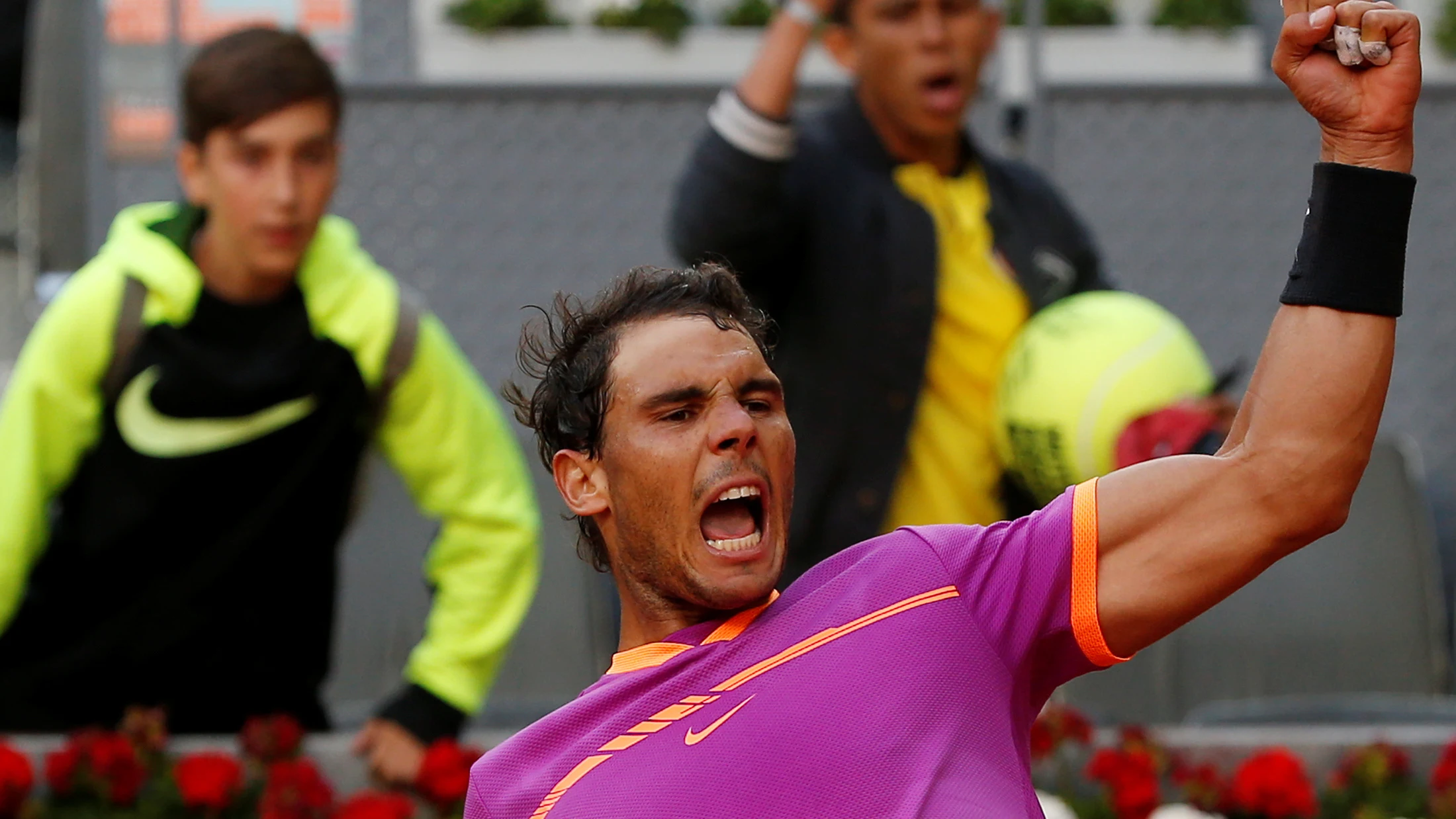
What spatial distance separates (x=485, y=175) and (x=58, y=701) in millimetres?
2345

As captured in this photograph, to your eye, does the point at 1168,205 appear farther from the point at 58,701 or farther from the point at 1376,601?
the point at 58,701

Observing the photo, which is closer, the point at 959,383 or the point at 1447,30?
→ the point at 959,383

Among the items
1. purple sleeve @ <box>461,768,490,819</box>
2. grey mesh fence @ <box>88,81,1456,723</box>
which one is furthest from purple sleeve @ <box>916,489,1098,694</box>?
grey mesh fence @ <box>88,81,1456,723</box>

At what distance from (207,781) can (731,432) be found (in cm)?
178

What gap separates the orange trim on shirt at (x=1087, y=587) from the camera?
80.0 inches

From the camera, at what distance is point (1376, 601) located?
5723mm

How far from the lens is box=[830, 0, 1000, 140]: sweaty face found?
3.85 m

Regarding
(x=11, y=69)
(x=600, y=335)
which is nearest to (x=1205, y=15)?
(x=11, y=69)

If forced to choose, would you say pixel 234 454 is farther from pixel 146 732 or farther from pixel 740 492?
pixel 740 492

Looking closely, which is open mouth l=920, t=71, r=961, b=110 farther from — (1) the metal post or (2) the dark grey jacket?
(1) the metal post

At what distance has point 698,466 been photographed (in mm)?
2164

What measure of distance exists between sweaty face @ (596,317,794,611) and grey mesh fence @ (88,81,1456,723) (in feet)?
11.0

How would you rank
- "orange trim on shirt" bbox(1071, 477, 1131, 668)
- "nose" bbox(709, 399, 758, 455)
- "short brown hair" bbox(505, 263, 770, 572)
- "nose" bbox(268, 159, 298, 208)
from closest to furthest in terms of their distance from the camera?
"orange trim on shirt" bbox(1071, 477, 1131, 668), "nose" bbox(709, 399, 758, 455), "short brown hair" bbox(505, 263, 770, 572), "nose" bbox(268, 159, 298, 208)

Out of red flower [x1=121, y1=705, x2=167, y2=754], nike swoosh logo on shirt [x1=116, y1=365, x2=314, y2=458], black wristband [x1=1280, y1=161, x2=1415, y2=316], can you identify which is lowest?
red flower [x1=121, y1=705, x2=167, y2=754]
